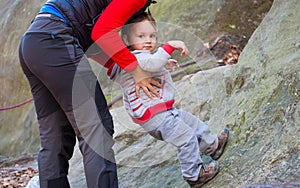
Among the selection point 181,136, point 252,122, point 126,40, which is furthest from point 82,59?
point 252,122

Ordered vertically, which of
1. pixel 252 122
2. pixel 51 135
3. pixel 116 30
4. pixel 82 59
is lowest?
pixel 252 122

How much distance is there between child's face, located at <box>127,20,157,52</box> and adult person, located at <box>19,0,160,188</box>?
11 cm

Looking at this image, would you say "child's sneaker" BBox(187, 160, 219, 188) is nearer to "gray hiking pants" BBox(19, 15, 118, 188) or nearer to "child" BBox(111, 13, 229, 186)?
"child" BBox(111, 13, 229, 186)

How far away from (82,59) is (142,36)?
0.45 meters

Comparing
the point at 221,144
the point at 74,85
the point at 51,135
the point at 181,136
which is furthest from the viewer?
the point at 221,144

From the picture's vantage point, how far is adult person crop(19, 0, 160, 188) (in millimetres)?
2816

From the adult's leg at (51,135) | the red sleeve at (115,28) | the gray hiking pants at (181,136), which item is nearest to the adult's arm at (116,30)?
the red sleeve at (115,28)

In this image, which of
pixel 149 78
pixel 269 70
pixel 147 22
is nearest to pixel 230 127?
pixel 269 70

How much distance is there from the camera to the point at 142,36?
121 inches

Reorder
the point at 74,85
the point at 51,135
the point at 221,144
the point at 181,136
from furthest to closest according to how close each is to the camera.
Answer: the point at 221,144, the point at 51,135, the point at 181,136, the point at 74,85

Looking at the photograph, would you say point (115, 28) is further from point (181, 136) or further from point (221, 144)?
point (221, 144)

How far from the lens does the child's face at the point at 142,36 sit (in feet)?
10.0

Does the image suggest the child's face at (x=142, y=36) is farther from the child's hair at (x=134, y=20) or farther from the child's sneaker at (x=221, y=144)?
the child's sneaker at (x=221, y=144)

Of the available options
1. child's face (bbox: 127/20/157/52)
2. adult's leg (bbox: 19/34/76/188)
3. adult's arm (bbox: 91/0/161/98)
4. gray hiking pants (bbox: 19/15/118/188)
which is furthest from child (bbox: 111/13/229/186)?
adult's leg (bbox: 19/34/76/188)
